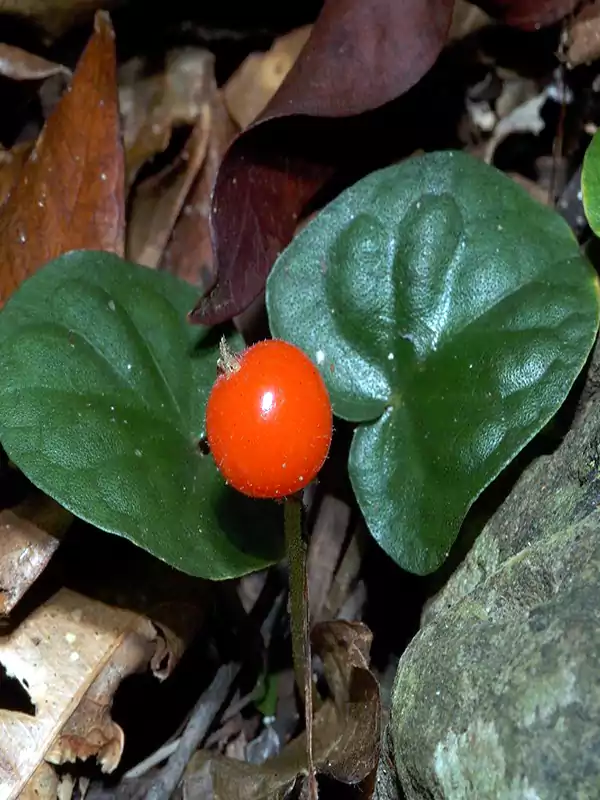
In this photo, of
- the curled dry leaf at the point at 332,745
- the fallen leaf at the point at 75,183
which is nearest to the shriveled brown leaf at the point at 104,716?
the curled dry leaf at the point at 332,745

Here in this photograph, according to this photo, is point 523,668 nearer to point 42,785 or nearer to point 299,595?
point 299,595

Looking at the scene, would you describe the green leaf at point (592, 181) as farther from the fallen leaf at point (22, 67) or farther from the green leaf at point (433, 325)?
the fallen leaf at point (22, 67)

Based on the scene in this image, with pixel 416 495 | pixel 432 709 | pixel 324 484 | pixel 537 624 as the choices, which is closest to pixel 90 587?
pixel 324 484

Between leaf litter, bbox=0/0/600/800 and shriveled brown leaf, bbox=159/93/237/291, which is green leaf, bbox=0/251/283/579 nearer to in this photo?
leaf litter, bbox=0/0/600/800

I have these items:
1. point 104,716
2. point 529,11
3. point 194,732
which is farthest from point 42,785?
point 529,11

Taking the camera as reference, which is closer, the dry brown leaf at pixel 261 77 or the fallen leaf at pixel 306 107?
the fallen leaf at pixel 306 107

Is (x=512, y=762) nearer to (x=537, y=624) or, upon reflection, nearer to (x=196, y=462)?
(x=537, y=624)

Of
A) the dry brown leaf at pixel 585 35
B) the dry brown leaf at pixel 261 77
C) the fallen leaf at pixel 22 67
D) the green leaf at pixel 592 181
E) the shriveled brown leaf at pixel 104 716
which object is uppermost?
the fallen leaf at pixel 22 67
